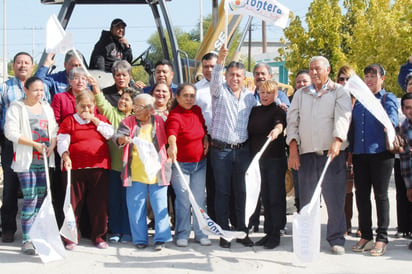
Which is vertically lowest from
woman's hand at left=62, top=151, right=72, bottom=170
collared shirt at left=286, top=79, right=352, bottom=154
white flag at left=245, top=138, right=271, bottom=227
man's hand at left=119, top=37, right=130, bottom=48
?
white flag at left=245, top=138, right=271, bottom=227

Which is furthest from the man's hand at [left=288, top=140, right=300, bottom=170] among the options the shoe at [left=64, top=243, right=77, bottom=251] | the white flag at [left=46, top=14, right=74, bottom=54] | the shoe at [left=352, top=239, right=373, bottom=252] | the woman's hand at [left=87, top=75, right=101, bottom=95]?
the white flag at [left=46, top=14, right=74, bottom=54]

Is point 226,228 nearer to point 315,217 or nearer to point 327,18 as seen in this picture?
point 315,217

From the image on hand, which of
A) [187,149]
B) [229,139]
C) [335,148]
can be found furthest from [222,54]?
[335,148]

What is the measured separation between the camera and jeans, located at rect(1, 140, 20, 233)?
5.12 metres

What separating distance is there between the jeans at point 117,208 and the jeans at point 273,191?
4.79 feet

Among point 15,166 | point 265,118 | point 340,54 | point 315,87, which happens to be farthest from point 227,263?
point 340,54

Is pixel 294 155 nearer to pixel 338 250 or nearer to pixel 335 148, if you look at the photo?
pixel 335 148

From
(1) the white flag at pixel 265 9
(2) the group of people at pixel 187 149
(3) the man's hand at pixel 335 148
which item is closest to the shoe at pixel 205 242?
(2) the group of people at pixel 187 149

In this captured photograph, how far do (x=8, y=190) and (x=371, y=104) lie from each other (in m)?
3.61

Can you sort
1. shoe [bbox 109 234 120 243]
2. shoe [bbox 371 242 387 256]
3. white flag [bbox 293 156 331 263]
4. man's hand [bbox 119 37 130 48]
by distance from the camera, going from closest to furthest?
white flag [bbox 293 156 331 263], shoe [bbox 371 242 387 256], shoe [bbox 109 234 120 243], man's hand [bbox 119 37 130 48]

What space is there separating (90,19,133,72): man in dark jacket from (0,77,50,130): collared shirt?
61.9 inches

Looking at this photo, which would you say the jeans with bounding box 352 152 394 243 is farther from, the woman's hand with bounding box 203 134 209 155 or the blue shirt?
the woman's hand with bounding box 203 134 209 155

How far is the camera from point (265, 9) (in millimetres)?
5297

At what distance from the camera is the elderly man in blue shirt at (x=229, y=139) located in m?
5.00
